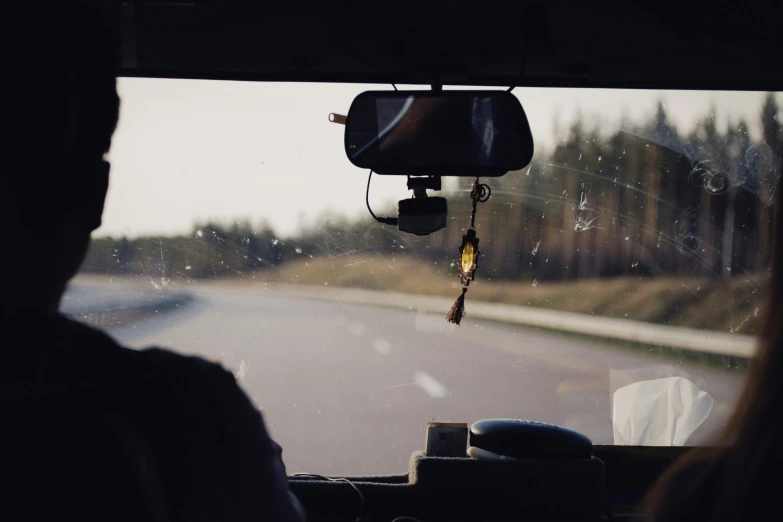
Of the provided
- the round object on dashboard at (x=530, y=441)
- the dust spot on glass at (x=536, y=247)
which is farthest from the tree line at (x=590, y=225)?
the round object on dashboard at (x=530, y=441)

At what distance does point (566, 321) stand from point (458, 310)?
0.48m

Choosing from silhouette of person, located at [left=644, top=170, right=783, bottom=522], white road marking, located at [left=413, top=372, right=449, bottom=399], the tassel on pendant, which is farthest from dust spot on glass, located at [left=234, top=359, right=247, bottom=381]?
silhouette of person, located at [left=644, top=170, right=783, bottom=522]

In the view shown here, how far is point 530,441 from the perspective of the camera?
3258 millimetres

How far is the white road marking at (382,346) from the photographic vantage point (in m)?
3.29

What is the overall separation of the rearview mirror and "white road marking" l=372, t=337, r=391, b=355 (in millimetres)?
731

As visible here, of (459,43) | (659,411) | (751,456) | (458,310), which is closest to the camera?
(751,456)

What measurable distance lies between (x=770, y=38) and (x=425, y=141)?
1.49 meters

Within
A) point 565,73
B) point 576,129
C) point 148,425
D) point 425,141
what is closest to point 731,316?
point 576,129

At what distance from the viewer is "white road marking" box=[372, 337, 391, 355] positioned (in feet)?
10.8

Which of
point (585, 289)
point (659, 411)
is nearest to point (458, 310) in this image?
point (585, 289)

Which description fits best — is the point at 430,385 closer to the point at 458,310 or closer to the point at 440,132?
the point at 458,310

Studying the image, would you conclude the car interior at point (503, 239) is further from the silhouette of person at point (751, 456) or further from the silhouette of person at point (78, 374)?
the silhouette of person at point (751, 456)

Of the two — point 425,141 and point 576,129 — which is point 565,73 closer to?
point 576,129

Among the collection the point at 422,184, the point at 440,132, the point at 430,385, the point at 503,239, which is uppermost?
the point at 440,132
